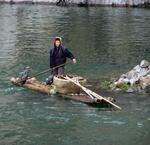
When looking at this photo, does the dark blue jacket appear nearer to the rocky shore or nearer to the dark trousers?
the dark trousers

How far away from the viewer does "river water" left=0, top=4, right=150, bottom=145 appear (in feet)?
60.4

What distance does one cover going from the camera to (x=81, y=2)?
97312 mm

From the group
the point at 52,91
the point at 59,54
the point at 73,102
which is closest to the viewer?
the point at 73,102

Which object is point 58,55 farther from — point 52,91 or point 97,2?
point 97,2

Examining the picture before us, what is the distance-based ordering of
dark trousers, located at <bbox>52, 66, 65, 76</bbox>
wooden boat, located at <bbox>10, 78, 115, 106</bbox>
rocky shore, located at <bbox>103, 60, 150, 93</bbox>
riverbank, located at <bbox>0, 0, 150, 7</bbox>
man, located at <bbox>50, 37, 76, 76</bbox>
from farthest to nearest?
riverbank, located at <bbox>0, 0, 150, 7</bbox>
rocky shore, located at <bbox>103, 60, 150, 93</bbox>
dark trousers, located at <bbox>52, 66, 65, 76</bbox>
man, located at <bbox>50, 37, 76, 76</bbox>
wooden boat, located at <bbox>10, 78, 115, 106</bbox>

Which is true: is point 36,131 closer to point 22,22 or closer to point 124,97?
point 124,97


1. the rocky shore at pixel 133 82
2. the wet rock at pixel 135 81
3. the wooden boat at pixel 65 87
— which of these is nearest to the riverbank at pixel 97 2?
the wet rock at pixel 135 81

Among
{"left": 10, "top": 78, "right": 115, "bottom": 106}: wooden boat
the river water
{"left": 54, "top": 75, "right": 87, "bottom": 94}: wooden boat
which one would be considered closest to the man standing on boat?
{"left": 10, "top": 78, "right": 115, "bottom": 106}: wooden boat

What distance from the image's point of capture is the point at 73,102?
22719 millimetres

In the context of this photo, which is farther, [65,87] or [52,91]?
[52,91]

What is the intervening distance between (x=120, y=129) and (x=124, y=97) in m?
5.05

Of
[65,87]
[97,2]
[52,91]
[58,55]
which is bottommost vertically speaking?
[97,2]

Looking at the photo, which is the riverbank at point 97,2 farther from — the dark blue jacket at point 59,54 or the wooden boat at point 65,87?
the wooden boat at point 65,87

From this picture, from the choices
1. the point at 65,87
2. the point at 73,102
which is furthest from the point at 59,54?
the point at 73,102
